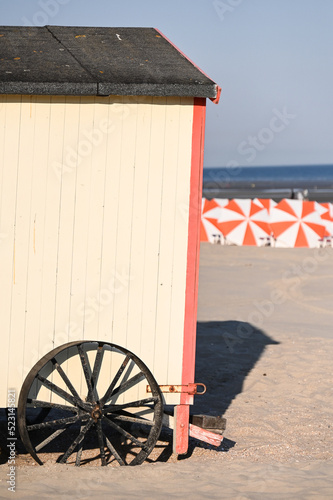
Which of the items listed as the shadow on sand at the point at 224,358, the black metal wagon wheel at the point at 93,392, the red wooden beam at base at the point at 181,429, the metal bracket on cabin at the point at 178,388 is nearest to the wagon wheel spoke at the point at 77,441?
the black metal wagon wheel at the point at 93,392

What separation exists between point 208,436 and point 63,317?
60.3 inches

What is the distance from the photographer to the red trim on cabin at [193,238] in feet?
16.6

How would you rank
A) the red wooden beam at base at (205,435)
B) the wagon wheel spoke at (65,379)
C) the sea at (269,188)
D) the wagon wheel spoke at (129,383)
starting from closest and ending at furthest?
the wagon wheel spoke at (65,379), the wagon wheel spoke at (129,383), the red wooden beam at base at (205,435), the sea at (269,188)

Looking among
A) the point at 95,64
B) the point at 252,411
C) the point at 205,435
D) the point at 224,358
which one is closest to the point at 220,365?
the point at 224,358

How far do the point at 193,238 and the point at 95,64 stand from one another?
153 centimetres

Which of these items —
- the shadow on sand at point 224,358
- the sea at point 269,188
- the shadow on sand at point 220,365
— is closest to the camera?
the shadow on sand at point 220,365

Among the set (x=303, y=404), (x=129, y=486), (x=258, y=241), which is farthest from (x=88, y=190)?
(x=258, y=241)

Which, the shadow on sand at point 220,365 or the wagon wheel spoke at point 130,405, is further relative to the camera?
the shadow on sand at point 220,365

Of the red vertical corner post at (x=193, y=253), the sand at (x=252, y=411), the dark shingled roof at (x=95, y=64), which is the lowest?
the sand at (x=252, y=411)

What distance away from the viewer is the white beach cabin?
4.91 m

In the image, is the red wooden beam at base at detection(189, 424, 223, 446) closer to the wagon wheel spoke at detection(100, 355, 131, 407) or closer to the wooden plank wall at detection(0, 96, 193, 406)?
the wooden plank wall at detection(0, 96, 193, 406)

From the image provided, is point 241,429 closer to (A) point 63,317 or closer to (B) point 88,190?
(A) point 63,317

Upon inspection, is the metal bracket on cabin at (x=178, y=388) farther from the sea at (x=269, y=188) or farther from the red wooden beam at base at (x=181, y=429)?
the sea at (x=269, y=188)

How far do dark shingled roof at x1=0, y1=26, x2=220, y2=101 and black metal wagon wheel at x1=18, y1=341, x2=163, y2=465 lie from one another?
1.90 m
